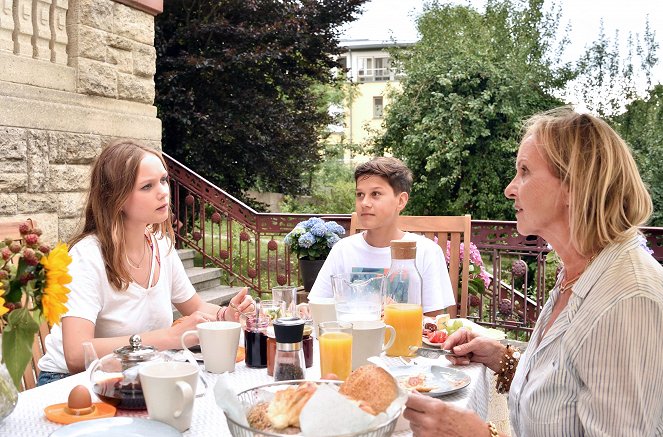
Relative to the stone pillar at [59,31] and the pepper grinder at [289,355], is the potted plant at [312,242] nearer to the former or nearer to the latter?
the stone pillar at [59,31]

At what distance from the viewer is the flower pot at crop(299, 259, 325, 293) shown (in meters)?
5.60

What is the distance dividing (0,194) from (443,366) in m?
3.03

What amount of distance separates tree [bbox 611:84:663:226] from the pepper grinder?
963 centimetres

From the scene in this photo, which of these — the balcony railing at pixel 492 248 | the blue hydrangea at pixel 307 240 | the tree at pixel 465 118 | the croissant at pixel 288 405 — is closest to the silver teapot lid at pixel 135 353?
the croissant at pixel 288 405

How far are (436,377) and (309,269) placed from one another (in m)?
3.86

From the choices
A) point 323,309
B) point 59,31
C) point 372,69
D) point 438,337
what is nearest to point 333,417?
point 323,309

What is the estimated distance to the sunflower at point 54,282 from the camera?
1168mm

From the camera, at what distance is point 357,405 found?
3.62 feet

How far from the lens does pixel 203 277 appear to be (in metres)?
6.57

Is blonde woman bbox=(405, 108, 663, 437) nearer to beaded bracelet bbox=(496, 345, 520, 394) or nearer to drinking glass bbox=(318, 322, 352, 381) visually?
beaded bracelet bbox=(496, 345, 520, 394)

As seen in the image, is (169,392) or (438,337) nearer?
(169,392)

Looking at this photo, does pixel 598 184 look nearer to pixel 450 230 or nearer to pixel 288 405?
pixel 288 405

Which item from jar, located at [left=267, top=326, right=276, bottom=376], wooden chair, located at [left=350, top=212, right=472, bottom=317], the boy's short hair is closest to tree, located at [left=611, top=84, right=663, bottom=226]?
wooden chair, located at [left=350, top=212, right=472, bottom=317]

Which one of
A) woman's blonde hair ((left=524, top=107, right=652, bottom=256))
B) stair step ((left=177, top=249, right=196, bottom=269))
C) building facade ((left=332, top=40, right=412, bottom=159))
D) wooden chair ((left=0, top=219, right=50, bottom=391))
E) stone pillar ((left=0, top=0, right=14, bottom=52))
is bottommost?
stair step ((left=177, top=249, right=196, bottom=269))
